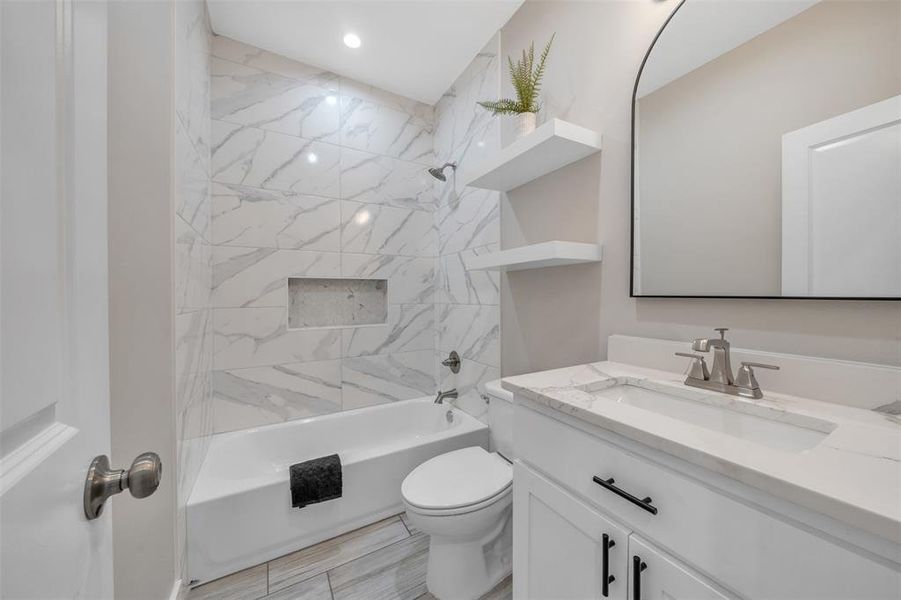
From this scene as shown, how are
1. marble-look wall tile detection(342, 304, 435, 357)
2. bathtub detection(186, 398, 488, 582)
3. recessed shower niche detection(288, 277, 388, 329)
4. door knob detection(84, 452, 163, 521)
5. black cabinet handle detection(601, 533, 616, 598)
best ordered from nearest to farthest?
door knob detection(84, 452, 163, 521), black cabinet handle detection(601, 533, 616, 598), bathtub detection(186, 398, 488, 582), recessed shower niche detection(288, 277, 388, 329), marble-look wall tile detection(342, 304, 435, 357)

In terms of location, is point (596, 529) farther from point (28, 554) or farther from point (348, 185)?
point (348, 185)

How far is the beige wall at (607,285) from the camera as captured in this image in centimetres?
82

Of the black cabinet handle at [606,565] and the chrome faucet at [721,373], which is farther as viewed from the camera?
the chrome faucet at [721,373]

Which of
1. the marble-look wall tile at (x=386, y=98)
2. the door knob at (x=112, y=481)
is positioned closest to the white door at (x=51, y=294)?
the door knob at (x=112, y=481)

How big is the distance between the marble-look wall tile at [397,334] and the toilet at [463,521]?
1.07 meters

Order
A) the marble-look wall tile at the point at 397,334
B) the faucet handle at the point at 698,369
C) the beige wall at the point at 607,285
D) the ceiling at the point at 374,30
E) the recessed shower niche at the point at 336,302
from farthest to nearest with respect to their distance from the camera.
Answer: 1. the marble-look wall tile at the point at 397,334
2. the recessed shower niche at the point at 336,302
3. the ceiling at the point at 374,30
4. the faucet handle at the point at 698,369
5. the beige wall at the point at 607,285

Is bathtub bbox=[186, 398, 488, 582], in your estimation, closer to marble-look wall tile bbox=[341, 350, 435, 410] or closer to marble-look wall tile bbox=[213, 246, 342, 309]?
marble-look wall tile bbox=[341, 350, 435, 410]

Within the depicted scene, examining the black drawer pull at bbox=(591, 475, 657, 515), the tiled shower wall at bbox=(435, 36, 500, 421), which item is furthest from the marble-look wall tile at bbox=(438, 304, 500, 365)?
the black drawer pull at bbox=(591, 475, 657, 515)

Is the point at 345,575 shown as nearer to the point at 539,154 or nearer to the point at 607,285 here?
the point at 607,285

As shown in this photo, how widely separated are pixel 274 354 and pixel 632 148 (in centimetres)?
215

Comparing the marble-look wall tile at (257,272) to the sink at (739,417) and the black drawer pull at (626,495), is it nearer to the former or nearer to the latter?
the sink at (739,417)

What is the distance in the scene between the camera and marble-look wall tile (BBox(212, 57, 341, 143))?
1.97 meters

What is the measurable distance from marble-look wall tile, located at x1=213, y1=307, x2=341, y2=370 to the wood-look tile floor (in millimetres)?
1040

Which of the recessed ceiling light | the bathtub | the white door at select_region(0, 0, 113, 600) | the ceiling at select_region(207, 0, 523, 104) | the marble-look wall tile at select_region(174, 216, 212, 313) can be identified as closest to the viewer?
the white door at select_region(0, 0, 113, 600)
